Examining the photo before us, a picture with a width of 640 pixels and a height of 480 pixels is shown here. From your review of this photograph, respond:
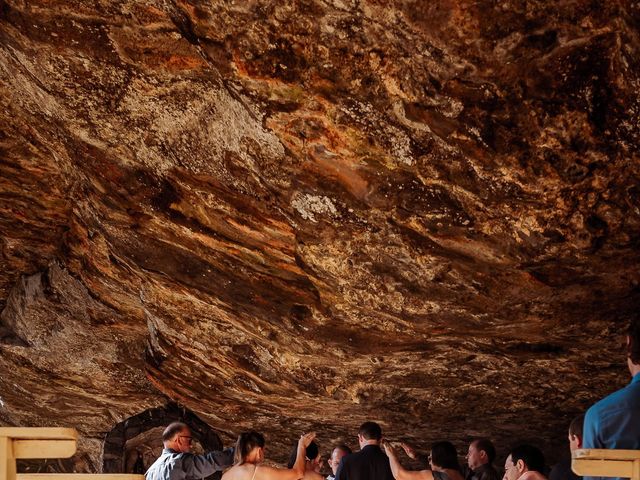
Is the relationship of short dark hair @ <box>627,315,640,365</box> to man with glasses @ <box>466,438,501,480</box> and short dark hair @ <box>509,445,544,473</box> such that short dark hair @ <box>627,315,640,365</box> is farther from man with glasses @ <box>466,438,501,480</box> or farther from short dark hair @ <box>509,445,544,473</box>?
man with glasses @ <box>466,438,501,480</box>

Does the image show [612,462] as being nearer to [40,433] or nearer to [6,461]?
[40,433]

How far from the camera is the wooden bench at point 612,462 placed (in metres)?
2.92

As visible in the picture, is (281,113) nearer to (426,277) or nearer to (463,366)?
(426,277)

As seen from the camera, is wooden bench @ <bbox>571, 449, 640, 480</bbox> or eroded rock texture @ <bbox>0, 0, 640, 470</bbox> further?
eroded rock texture @ <bbox>0, 0, 640, 470</bbox>

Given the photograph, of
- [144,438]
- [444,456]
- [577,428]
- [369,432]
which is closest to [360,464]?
[369,432]

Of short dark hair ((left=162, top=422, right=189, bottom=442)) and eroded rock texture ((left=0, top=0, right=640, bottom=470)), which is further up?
eroded rock texture ((left=0, top=0, right=640, bottom=470))

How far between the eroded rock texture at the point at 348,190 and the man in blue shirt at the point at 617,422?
4.07 ft

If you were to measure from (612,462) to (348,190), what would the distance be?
7.49 ft

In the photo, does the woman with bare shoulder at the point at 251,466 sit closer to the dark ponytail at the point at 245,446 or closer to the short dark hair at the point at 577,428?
the dark ponytail at the point at 245,446

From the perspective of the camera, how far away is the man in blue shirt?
346 centimetres

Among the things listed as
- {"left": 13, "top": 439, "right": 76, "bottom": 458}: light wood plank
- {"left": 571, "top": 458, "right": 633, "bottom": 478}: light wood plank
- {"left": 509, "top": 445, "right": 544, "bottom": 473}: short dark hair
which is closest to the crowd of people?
{"left": 509, "top": 445, "right": 544, "bottom": 473}: short dark hair

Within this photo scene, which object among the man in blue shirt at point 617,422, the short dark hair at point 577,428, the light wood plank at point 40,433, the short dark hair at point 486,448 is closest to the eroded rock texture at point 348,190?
the short dark hair at point 486,448

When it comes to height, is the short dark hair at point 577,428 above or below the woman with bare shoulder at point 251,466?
below

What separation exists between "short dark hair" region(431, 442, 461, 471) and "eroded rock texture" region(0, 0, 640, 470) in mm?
728
